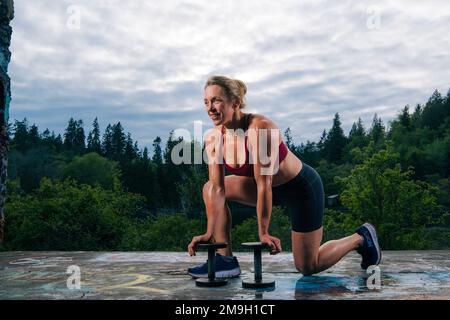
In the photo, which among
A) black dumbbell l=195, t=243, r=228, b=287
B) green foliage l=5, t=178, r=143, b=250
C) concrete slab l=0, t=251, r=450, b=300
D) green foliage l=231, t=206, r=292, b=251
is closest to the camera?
concrete slab l=0, t=251, r=450, b=300

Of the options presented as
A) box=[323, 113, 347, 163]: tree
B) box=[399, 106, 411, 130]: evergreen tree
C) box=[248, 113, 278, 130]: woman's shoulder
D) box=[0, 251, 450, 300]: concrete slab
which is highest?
box=[399, 106, 411, 130]: evergreen tree

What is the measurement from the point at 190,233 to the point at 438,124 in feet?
142

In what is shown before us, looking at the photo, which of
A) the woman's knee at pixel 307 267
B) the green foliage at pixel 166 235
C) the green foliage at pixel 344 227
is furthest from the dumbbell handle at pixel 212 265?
the green foliage at pixel 344 227

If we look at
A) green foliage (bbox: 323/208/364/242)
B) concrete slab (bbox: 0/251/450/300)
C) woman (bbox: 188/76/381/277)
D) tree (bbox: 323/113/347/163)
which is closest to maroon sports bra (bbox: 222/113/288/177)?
woman (bbox: 188/76/381/277)

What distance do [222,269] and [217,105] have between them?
Answer: 1232 mm

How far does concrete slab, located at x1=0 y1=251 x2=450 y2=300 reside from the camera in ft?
11.4

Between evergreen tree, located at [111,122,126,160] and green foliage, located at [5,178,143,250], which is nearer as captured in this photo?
green foliage, located at [5,178,143,250]

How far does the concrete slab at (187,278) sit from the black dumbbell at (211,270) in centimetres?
7

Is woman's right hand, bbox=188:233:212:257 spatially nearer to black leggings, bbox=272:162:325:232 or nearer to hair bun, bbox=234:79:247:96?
black leggings, bbox=272:162:325:232

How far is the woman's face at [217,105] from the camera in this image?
12.6 ft

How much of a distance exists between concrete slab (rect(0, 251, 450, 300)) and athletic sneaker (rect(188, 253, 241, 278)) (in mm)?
61

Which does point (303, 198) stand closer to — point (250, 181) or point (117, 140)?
point (250, 181)
